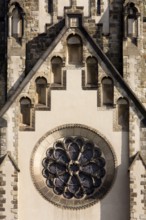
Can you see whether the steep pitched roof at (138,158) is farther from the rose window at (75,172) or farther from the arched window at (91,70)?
the arched window at (91,70)

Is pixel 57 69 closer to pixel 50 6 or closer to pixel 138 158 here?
pixel 50 6

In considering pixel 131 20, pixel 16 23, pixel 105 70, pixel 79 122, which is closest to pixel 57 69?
pixel 105 70

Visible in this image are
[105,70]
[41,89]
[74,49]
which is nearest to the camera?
[105,70]

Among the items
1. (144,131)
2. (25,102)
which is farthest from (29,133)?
(144,131)

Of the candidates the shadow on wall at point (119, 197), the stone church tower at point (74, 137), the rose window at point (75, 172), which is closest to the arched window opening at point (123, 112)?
the stone church tower at point (74, 137)

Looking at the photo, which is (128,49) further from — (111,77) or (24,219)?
(24,219)

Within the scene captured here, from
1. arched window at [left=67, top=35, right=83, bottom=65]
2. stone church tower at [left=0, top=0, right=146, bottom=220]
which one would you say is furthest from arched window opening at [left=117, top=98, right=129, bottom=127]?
arched window at [left=67, top=35, right=83, bottom=65]

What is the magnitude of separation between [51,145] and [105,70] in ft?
11.2

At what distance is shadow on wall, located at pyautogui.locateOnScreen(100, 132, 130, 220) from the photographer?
143 feet

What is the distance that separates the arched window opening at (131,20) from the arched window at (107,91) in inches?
82.7

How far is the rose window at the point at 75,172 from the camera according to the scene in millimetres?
43938

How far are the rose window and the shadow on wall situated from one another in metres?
0.60

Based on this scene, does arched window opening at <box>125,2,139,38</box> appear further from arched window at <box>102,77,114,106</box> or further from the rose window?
the rose window

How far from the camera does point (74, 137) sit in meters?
44.1
